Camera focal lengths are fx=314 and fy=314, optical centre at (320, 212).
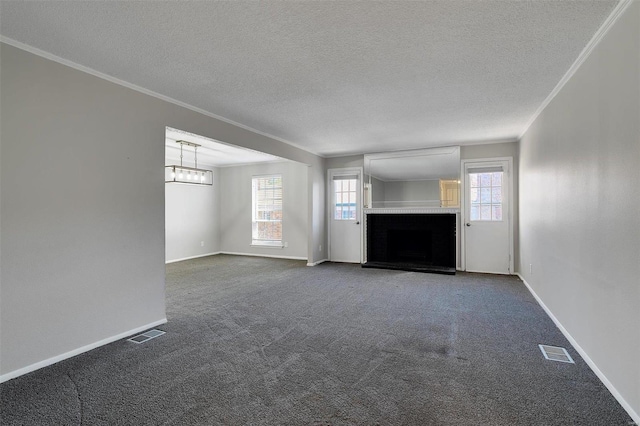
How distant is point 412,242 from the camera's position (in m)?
6.66

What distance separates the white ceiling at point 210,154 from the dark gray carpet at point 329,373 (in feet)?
9.94

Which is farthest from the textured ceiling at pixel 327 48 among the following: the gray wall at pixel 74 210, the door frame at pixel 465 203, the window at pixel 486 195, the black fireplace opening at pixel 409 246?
the black fireplace opening at pixel 409 246

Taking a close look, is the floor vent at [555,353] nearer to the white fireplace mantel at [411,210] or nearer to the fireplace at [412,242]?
the fireplace at [412,242]

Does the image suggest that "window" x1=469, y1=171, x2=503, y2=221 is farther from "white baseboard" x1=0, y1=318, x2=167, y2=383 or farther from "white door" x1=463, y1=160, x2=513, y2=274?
"white baseboard" x1=0, y1=318, x2=167, y2=383

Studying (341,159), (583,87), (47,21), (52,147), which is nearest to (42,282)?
(52,147)

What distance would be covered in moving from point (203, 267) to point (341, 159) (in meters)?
3.84

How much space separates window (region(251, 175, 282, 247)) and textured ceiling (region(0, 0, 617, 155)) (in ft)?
14.3

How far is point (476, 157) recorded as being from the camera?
5934 millimetres

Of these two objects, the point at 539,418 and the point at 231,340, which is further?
the point at 231,340

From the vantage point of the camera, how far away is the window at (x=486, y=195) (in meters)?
5.79

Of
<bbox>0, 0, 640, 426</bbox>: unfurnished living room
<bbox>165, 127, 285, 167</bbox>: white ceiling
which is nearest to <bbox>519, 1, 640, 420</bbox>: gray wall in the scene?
<bbox>0, 0, 640, 426</bbox>: unfurnished living room

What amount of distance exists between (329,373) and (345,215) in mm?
5025

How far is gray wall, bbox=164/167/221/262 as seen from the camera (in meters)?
7.52

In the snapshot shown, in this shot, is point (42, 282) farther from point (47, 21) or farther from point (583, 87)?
point (583, 87)
